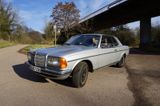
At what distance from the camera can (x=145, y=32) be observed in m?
29.4

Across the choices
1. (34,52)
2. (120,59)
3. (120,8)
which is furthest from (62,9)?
(34,52)

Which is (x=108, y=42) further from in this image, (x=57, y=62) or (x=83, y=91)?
(x=57, y=62)

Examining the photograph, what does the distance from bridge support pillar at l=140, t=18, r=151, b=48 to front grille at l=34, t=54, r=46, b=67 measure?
24.1 meters

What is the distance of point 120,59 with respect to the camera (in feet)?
32.3

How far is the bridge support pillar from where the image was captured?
93.4 feet

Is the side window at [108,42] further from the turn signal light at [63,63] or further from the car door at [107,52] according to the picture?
the turn signal light at [63,63]

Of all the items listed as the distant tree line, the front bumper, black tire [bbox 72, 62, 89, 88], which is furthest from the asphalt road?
the distant tree line

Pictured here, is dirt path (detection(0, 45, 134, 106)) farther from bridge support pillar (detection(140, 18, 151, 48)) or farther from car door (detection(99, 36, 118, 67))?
bridge support pillar (detection(140, 18, 151, 48))

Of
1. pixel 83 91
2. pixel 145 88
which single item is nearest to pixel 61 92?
pixel 83 91

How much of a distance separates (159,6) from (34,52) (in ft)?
58.9

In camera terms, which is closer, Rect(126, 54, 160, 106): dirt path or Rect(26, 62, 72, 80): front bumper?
Rect(126, 54, 160, 106): dirt path

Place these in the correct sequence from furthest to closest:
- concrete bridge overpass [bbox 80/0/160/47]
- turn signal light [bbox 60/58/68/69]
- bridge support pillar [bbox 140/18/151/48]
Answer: bridge support pillar [bbox 140/18/151/48]
concrete bridge overpass [bbox 80/0/160/47]
turn signal light [bbox 60/58/68/69]

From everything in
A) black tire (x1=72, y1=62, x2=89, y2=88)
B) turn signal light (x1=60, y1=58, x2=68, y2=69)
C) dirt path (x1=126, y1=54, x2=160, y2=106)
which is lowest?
dirt path (x1=126, y1=54, x2=160, y2=106)

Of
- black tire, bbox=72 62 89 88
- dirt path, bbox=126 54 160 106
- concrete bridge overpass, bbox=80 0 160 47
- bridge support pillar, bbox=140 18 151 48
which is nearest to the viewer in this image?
dirt path, bbox=126 54 160 106
